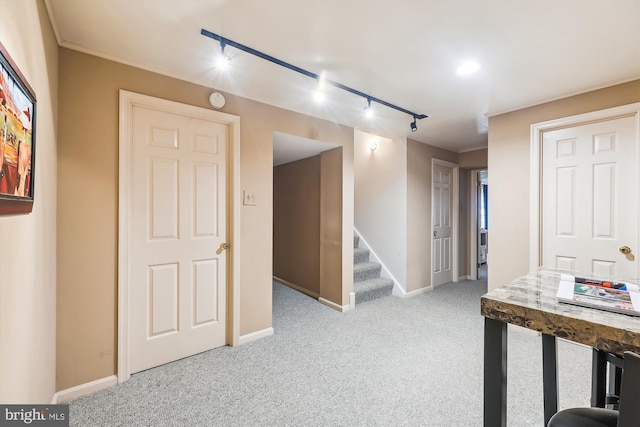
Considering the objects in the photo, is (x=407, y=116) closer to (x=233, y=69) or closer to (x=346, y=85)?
(x=346, y=85)

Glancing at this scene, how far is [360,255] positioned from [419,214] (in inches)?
43.8

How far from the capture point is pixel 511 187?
2.92 metres

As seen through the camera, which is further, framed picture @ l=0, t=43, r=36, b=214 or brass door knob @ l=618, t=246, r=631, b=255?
brass door knob @ l=618, t=246, r=631, b=255

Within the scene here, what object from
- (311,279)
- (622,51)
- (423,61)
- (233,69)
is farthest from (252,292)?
(622,51)

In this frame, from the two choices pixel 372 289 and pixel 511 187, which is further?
pixel 372 289

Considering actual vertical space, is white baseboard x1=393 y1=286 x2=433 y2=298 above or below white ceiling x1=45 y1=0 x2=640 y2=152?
below

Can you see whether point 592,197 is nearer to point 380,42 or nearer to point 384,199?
point 384,199

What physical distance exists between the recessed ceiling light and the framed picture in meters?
2.51

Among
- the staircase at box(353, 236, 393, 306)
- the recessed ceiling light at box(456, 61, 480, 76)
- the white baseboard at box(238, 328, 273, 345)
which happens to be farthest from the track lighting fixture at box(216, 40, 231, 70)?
the staircase at box(353, 236, 393, 306)

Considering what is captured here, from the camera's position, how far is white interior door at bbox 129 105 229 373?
2.09 m

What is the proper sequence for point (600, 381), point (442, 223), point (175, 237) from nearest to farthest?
point (600, 381) < point (175, 237) < point (442, 223)

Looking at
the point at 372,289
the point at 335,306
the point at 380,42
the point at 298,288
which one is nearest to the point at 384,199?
the point at 372,289

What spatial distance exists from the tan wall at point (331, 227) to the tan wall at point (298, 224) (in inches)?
9.1

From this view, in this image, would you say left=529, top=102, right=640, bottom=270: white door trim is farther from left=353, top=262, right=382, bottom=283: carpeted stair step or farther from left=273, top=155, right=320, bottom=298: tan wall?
left=273, top=155, right=320, bottom=298: tan wall
